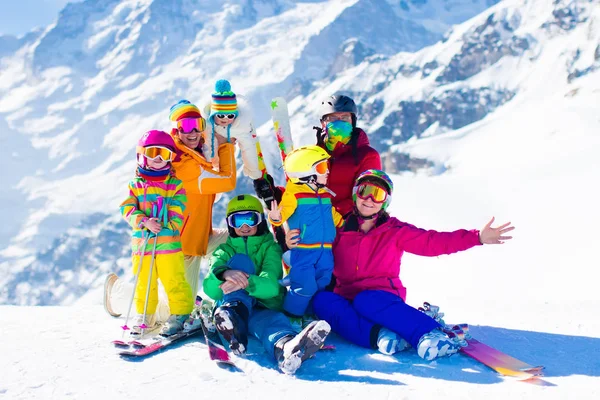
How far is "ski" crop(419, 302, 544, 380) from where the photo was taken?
173 inches

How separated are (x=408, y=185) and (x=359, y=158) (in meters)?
34.9

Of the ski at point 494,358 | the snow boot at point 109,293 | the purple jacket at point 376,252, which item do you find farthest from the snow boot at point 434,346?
the snow boot at point 109,293

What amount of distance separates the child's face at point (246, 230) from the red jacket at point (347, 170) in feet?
3.13

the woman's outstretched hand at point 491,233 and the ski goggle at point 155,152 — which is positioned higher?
the ski goggle at point 155,152

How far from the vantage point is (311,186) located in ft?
18.0

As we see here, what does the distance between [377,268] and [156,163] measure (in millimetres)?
2393

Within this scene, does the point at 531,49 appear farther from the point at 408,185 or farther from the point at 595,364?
the point at 595,364

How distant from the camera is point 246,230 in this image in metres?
5.78

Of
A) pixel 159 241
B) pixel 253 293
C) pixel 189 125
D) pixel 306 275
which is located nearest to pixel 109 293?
pixel 159 241

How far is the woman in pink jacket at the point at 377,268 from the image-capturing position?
496 centimetres

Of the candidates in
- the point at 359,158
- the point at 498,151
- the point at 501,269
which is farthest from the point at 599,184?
the point at 498,151

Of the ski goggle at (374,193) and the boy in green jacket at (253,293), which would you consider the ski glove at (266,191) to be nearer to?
the boy in green jacket at (253,293)

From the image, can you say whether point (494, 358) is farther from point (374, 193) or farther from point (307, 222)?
point (307, 222)

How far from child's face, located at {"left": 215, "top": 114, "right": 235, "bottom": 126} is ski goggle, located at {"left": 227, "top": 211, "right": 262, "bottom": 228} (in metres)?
1.43
